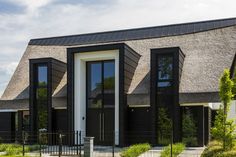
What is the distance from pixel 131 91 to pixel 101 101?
2.02 metres

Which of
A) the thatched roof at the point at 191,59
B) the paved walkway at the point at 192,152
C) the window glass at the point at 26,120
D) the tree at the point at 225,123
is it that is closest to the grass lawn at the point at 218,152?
the tree at the point at 225,123

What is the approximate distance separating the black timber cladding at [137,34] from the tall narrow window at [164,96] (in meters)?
6.75

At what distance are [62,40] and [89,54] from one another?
10396mm

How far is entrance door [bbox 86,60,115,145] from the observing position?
2269 centimetres

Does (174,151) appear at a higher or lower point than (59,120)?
lower

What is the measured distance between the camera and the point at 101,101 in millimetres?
23062

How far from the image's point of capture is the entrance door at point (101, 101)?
2269 centimetres

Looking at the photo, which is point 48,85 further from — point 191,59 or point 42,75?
point 191,59

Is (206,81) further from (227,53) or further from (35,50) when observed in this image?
(35,50)

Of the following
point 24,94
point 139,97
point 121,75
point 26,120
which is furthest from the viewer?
point 24,94

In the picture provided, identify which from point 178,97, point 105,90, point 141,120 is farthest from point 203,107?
point 105,90

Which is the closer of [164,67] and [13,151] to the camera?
[13,151]

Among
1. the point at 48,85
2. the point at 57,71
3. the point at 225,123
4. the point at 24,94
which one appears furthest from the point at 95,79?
the point at 225,123

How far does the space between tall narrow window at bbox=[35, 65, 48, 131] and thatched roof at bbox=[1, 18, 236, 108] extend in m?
0.83
